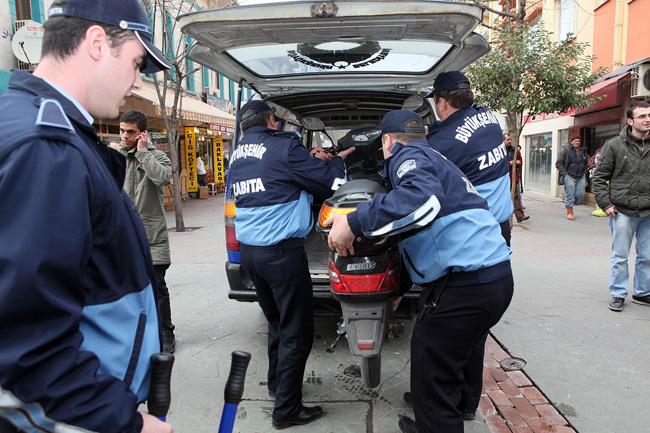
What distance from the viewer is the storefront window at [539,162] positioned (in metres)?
18.4

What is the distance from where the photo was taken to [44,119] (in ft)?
3.29

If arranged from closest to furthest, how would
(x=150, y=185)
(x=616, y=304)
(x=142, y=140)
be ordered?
(x=142, y=140) → (x=150, y=185) → (x=616, y=304)

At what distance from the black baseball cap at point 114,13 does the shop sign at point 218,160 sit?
1968 cm

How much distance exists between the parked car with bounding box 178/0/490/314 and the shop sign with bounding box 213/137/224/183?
15.5 meters

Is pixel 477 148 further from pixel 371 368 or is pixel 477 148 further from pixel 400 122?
pixel 371 368

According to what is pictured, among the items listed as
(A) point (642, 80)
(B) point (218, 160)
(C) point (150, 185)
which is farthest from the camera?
(B) point (218, 160)

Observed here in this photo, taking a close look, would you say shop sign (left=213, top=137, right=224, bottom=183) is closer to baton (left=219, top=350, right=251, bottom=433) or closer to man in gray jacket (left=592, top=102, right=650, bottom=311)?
man in gray jacket (left=592, top=102, right=650, bottom=311)

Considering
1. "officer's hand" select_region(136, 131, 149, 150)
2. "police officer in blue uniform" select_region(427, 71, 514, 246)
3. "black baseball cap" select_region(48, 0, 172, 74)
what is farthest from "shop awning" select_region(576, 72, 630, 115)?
"black baseball cap" select_region(48, 0, 172, 74)

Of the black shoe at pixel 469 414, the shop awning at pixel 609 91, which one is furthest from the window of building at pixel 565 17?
the black shoe at pixel 469 414

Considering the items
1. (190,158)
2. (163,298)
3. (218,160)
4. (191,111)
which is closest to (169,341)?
(163,298)

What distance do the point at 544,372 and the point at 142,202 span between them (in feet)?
11.9

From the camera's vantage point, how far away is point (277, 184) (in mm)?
2979

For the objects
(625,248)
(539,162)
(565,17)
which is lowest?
(625,248)

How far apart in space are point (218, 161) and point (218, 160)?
1.8 inches
